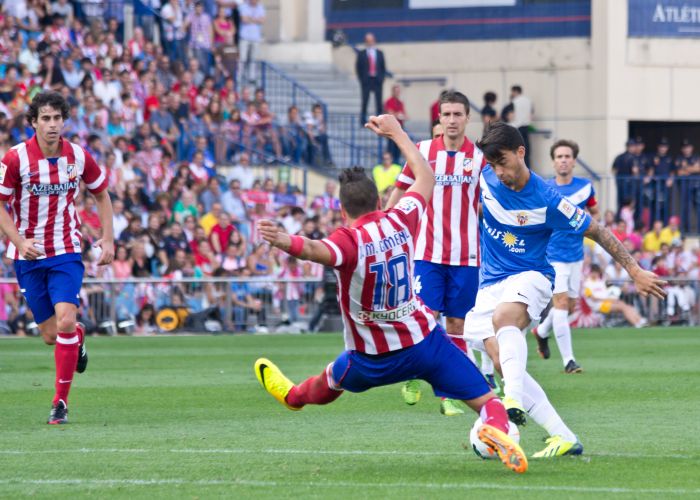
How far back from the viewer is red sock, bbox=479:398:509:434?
8031mm

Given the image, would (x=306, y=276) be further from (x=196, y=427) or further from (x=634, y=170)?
(x=196, y=427)

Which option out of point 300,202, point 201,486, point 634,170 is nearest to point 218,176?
point 300,202

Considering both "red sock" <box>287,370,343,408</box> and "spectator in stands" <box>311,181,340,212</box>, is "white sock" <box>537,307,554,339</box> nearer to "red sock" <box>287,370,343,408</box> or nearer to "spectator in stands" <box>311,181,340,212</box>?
"red sock" <box>287,370,343,408</box>

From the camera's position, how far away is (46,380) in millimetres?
14633

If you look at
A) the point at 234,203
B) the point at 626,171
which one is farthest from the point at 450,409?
the point at 626,171

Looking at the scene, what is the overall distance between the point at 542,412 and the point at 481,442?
0.60 metres

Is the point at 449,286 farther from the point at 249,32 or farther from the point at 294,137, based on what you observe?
the point at 249,32

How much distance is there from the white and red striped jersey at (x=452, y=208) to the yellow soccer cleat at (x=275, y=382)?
3.05 metres

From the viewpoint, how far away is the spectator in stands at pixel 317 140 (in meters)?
29.4

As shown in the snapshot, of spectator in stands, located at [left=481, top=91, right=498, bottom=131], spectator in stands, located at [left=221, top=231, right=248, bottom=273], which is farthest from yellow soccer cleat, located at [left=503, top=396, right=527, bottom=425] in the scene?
spectator in stands, located at [left=481, top=91, right=498, bottom=131]

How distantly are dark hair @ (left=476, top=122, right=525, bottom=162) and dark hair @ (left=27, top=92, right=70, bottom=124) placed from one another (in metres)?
3.54

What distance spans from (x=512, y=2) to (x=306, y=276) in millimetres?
11663

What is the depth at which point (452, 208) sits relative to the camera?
11.9 meters

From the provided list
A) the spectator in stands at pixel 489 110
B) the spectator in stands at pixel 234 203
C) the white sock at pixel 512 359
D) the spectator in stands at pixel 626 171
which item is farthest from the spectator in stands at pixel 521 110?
the white sock at pixel 512 359
